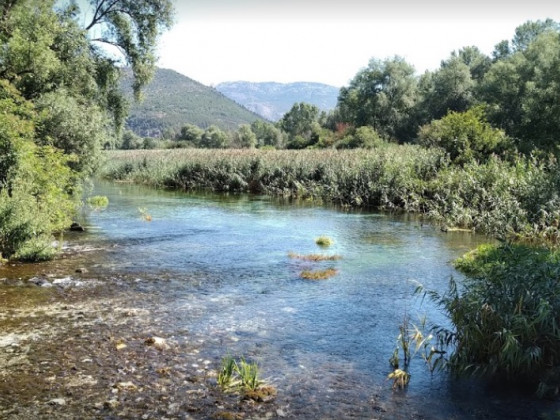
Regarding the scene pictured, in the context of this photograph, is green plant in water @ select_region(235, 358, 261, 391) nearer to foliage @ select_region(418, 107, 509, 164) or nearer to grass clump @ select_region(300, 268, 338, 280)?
grass clump @ select_region(300, 268, 338, 280)

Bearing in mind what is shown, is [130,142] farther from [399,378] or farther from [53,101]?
[399,378]

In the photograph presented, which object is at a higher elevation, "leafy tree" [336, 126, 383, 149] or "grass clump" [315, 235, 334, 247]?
"leafy tree" [336, 126, 383, 149]

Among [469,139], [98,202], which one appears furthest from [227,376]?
[469,139]

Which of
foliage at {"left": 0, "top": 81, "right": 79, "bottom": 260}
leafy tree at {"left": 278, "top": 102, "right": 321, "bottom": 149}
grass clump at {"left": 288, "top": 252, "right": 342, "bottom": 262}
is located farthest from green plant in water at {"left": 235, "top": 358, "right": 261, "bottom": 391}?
leafy tree at {"left": 278, "top": 102, "right": 321, "bottom": 149}

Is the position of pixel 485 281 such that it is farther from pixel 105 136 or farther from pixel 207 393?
pixel 105 136

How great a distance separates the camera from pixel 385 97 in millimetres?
79438

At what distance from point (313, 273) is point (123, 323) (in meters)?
5.17

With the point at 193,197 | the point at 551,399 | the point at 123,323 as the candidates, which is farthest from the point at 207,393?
the point at 193,197

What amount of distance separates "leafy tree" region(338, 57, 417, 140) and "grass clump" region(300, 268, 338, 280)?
2552 inches

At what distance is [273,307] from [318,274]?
275 cm

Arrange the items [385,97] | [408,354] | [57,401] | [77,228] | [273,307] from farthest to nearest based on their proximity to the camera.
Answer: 1. [385,97]
2. [77,228]
3. [273,307]
4. [408,354]
5. [57,401]

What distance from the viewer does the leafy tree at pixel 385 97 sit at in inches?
3049

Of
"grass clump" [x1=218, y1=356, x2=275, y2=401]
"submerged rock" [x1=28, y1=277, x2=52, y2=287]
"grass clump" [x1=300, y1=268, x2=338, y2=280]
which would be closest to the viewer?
"grass clump" [x1=218, y1=356, x2=275, y2=401]

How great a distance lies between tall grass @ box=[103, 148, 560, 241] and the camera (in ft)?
57.9
